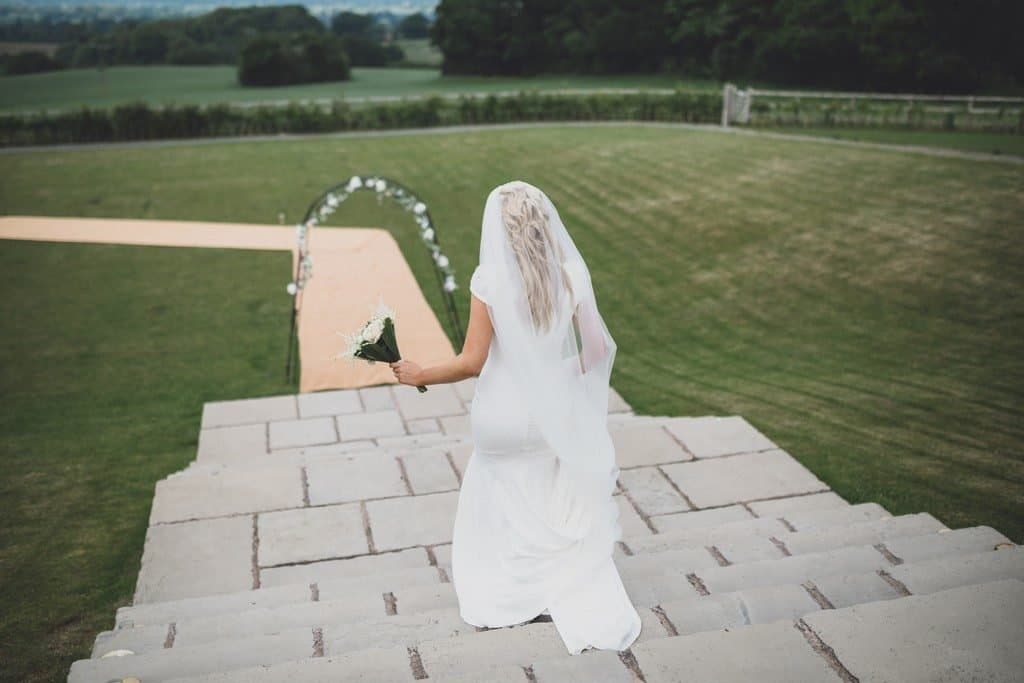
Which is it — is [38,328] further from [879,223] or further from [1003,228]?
[1003,228]

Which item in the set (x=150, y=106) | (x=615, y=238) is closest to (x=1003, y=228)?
(x=615, y=238)

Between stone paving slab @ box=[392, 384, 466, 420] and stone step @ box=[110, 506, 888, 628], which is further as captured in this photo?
stone paving slab @ box=[392, 384, 466, 420]

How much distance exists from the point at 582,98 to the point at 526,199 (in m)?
23.0

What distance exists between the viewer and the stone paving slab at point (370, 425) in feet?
23.6

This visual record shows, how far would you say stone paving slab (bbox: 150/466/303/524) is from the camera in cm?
520

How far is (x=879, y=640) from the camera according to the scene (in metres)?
2.76

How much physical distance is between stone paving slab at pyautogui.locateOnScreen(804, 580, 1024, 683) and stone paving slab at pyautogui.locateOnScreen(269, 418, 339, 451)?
16.0 ft

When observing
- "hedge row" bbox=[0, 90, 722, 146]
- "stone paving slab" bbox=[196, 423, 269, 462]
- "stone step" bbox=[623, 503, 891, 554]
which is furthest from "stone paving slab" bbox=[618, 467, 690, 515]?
"hedge row" bbox=[0, 90, 722, 146]

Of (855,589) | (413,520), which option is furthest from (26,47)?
(855,589)

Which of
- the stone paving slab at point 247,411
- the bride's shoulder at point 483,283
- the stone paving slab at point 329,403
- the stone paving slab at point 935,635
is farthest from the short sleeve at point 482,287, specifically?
the stone paving slab at point 247,411

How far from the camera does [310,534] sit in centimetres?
489

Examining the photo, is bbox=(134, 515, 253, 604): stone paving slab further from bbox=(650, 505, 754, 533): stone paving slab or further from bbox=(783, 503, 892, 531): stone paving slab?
bbox=(783, 503, 892, 531): stone paving slab

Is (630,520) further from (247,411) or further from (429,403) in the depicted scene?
(247,411)

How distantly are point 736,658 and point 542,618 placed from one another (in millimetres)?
1113
